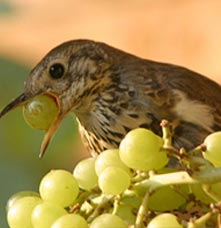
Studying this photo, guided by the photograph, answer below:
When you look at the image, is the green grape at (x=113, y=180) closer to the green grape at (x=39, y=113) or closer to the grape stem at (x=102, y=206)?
the grape stem at (x=102, y=206)

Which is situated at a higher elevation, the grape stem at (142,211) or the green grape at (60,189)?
the green grape at (60,189)

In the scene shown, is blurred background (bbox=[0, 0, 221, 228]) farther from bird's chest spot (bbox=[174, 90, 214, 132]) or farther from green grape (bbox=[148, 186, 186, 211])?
A: green grape (bbox=[148, 186, 186, 211])

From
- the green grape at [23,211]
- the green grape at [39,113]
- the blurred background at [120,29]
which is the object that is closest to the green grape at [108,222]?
the green grape at [23,211]

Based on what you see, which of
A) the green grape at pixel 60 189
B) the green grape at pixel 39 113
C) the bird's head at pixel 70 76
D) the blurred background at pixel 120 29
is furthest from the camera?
the blurred background at pixel 120 29

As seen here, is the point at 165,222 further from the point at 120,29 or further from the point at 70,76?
the point at 120,29

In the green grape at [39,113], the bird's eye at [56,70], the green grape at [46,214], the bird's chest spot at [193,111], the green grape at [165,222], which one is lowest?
the bird's chest spot at [193,111]

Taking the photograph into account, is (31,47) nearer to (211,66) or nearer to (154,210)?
(211,66)

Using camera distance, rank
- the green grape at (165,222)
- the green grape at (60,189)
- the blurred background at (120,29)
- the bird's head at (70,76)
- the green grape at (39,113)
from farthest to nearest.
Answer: the blurred background at (120,29), the bird's head at (70,76), the green grape at (39,113), the green grape at (60,189), the green grape at (165,222)
